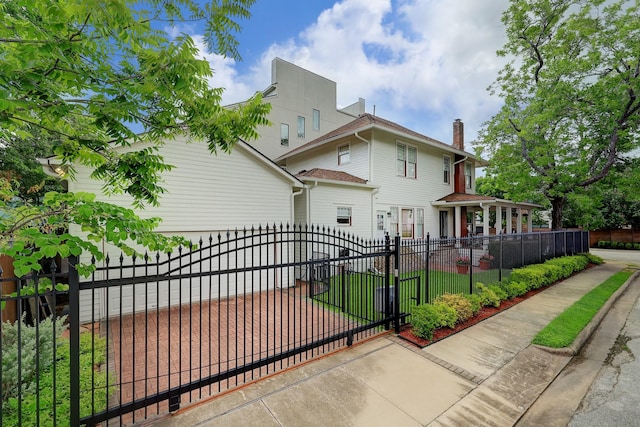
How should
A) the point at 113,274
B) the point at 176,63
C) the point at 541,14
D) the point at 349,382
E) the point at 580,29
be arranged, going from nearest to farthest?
the point at 176,63 < the point at 349,382 < the point at 113,274 < the point at 580,29 < the point at 541,14

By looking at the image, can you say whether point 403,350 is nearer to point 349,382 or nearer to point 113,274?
point 349,382

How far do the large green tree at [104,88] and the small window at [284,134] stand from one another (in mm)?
14629

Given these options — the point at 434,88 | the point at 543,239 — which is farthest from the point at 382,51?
the point at 543,239

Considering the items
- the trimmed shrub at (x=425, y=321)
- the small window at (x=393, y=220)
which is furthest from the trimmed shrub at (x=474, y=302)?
the small window at (x=393, y=220)

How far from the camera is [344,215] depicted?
1205cm

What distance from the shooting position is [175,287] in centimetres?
798

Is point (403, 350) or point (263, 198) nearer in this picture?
point (403, 350)

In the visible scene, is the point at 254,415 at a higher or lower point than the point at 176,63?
lower

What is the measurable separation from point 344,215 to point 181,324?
313 inches

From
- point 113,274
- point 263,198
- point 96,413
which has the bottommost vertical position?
point 96,413

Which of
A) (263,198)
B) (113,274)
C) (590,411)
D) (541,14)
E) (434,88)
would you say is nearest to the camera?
(590,411)

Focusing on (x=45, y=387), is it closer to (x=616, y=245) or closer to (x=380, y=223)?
(x=380, y=223)

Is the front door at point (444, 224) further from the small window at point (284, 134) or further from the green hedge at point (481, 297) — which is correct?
the small window at point (284, 134)

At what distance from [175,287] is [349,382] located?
6.28 m
